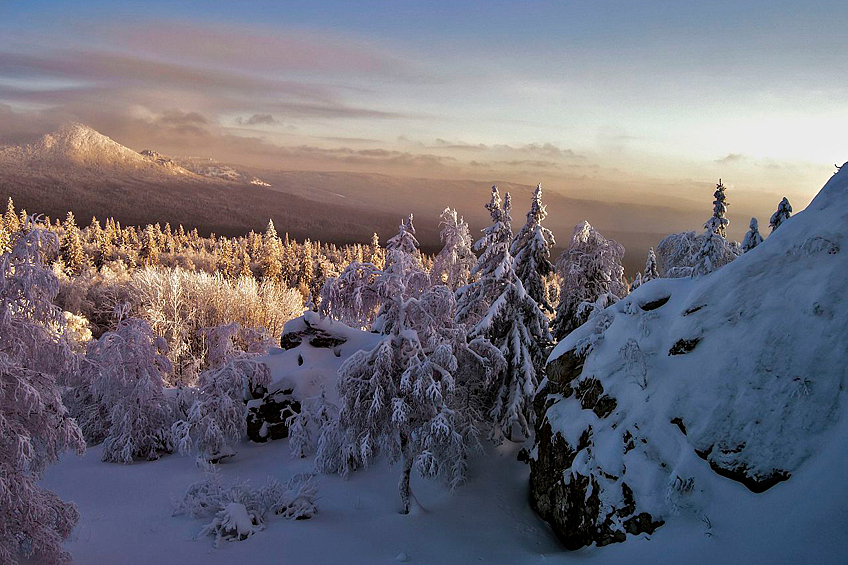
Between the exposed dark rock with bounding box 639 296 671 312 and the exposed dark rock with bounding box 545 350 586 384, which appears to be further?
the exposed dark rock with bounding box 545 350 586 384

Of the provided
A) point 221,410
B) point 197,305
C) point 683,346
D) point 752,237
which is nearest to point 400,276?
point 683,346

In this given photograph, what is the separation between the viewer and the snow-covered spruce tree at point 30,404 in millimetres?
7918

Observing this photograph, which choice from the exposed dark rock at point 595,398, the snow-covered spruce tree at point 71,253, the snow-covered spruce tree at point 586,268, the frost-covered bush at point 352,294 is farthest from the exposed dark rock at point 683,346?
the snow-covered spruce tree at point 71,253

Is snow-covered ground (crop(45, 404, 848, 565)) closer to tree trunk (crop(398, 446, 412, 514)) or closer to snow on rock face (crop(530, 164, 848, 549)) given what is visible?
tree trunk (crop(398, 446, 412, 514))

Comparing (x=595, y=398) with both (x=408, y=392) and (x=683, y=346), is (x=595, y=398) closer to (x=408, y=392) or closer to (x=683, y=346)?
(x=683, y=346)

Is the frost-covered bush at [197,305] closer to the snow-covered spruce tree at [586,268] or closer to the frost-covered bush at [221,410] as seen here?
the frost-covered bush at [221,410]

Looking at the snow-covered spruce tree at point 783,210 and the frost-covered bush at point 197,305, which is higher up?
the snow-covered spruce tree at point 783,210

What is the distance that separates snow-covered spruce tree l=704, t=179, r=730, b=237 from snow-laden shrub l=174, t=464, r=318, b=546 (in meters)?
22.8

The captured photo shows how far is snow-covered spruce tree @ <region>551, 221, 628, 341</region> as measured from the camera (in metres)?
20.5

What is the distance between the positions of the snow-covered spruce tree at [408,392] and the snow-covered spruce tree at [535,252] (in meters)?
6.68

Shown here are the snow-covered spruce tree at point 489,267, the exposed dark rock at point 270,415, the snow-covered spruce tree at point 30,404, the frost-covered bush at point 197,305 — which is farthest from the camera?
the frost-covered bush at point 197,305

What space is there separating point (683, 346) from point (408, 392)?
7009 millimetres

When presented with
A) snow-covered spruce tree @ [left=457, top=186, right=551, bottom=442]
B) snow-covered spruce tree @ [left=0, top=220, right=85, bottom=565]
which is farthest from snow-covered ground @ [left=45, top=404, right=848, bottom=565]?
snow-covered spruce tree @ [left=0, top=220, right=85, bottom=565]

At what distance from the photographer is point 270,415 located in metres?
19.8
